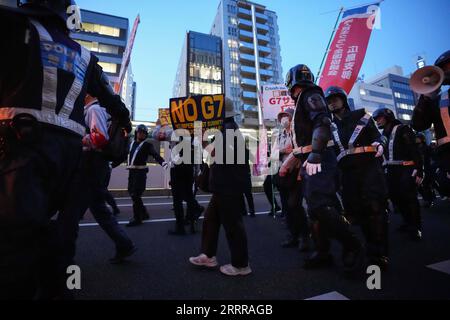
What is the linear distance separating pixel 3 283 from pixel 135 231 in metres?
3.28

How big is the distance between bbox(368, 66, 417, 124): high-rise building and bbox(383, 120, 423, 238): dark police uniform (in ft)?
281

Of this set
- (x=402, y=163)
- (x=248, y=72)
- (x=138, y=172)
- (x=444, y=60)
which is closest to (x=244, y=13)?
(x=248, y=72)

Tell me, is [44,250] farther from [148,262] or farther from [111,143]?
[148,262]

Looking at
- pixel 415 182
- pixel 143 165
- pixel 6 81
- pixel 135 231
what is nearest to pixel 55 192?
pixel 6 81

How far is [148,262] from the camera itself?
8.32ft

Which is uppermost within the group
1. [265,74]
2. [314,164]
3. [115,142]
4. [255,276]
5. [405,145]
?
[265,74]

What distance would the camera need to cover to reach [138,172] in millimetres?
4785

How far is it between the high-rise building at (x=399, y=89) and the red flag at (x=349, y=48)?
83455mm

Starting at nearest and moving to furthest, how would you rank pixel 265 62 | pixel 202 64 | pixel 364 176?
pixel 364 176 → pixel 202 64 → pixel 265 62

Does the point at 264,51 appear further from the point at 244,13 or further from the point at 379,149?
the point at 379,149

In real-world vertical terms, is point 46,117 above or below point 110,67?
below

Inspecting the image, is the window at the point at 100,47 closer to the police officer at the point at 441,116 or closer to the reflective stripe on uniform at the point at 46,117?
the reflective stripe on uniform at the point at 46,117

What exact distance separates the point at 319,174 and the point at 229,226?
3.45 feet
